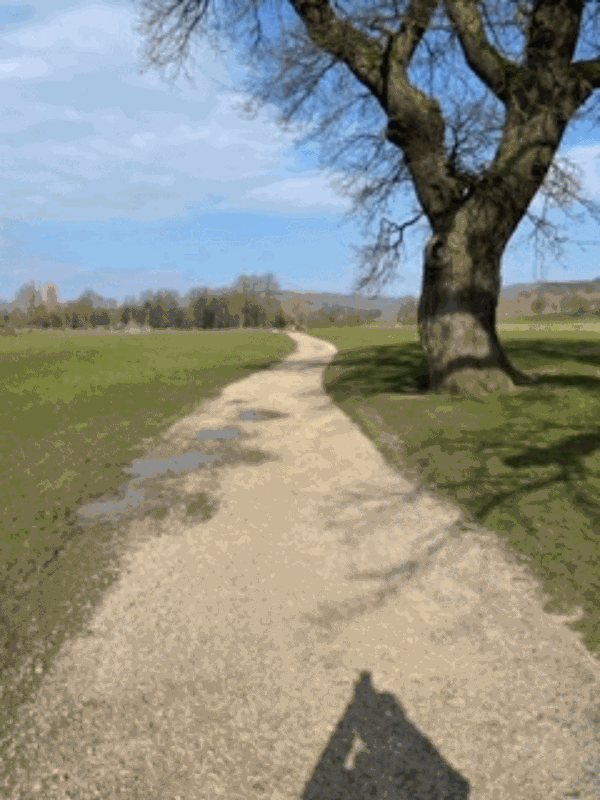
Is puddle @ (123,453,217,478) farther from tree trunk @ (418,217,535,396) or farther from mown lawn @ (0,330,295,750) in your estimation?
tree trunk @ (418,217,535,396)

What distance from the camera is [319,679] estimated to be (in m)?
4.17

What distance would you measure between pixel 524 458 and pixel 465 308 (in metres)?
5.55

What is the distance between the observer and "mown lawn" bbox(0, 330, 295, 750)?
5.15m

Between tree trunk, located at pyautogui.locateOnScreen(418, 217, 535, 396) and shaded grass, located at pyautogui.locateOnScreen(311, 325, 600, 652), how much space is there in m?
0.69

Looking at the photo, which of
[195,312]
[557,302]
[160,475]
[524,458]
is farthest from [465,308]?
[557,302]

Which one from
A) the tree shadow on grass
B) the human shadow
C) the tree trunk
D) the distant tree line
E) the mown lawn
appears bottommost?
the human shadow

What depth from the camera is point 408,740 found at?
3.56m

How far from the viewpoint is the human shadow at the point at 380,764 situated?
322 centimetres

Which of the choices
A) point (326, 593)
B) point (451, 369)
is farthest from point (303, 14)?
point (326, 593)

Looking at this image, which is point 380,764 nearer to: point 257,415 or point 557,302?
point 257,415

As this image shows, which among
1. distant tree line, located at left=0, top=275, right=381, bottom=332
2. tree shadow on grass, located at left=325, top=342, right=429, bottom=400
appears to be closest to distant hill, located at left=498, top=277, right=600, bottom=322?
tree shadow on grass, located at left=325, top=342, right=429, bottom=400

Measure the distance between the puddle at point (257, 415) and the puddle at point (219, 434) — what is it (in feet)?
3.54

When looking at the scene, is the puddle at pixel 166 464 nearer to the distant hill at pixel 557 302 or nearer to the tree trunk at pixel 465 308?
the tree trunk at pixel 465 308

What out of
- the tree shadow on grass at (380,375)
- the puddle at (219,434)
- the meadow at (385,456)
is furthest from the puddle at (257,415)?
the tree shadow on grass at (380,375)
